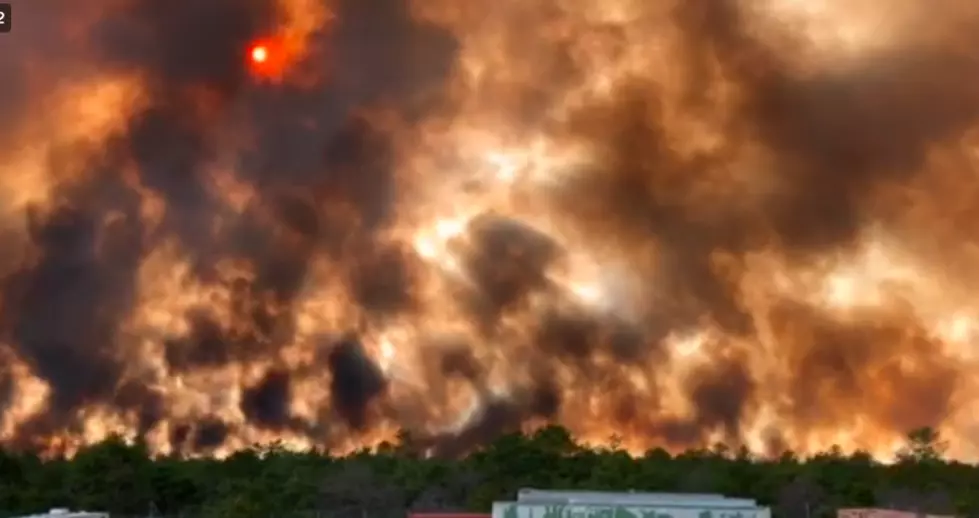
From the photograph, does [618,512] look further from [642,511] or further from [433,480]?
[433,480]

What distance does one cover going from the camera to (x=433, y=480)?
78.7 m

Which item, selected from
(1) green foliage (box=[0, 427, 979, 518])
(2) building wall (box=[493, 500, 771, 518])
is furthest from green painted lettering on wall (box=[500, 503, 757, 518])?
(1) green foliage (box=[0, 427, 979, 518])

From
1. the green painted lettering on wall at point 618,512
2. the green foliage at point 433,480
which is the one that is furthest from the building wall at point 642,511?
the green foliage at point 433,480

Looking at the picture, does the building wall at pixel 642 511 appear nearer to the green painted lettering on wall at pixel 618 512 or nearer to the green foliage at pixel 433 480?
the green painted lettering on wall at pixel 618 512

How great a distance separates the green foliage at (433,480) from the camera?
72938mm

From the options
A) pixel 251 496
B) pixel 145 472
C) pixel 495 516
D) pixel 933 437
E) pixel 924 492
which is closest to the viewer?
pixel 495 516

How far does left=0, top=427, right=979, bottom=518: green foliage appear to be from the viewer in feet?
239

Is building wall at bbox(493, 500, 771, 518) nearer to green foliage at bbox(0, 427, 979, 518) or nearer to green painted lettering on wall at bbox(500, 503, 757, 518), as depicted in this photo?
green painted lettering on wall at bbox(500, 503, 757, 518)

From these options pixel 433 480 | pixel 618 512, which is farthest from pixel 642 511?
pixel 433 480

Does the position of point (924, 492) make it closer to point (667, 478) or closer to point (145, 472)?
point (667, 478)

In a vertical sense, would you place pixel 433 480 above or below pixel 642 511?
above

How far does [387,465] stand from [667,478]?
2004cm

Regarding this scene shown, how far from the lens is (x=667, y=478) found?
255 ft

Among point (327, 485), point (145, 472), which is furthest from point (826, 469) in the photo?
point (145, 472)
